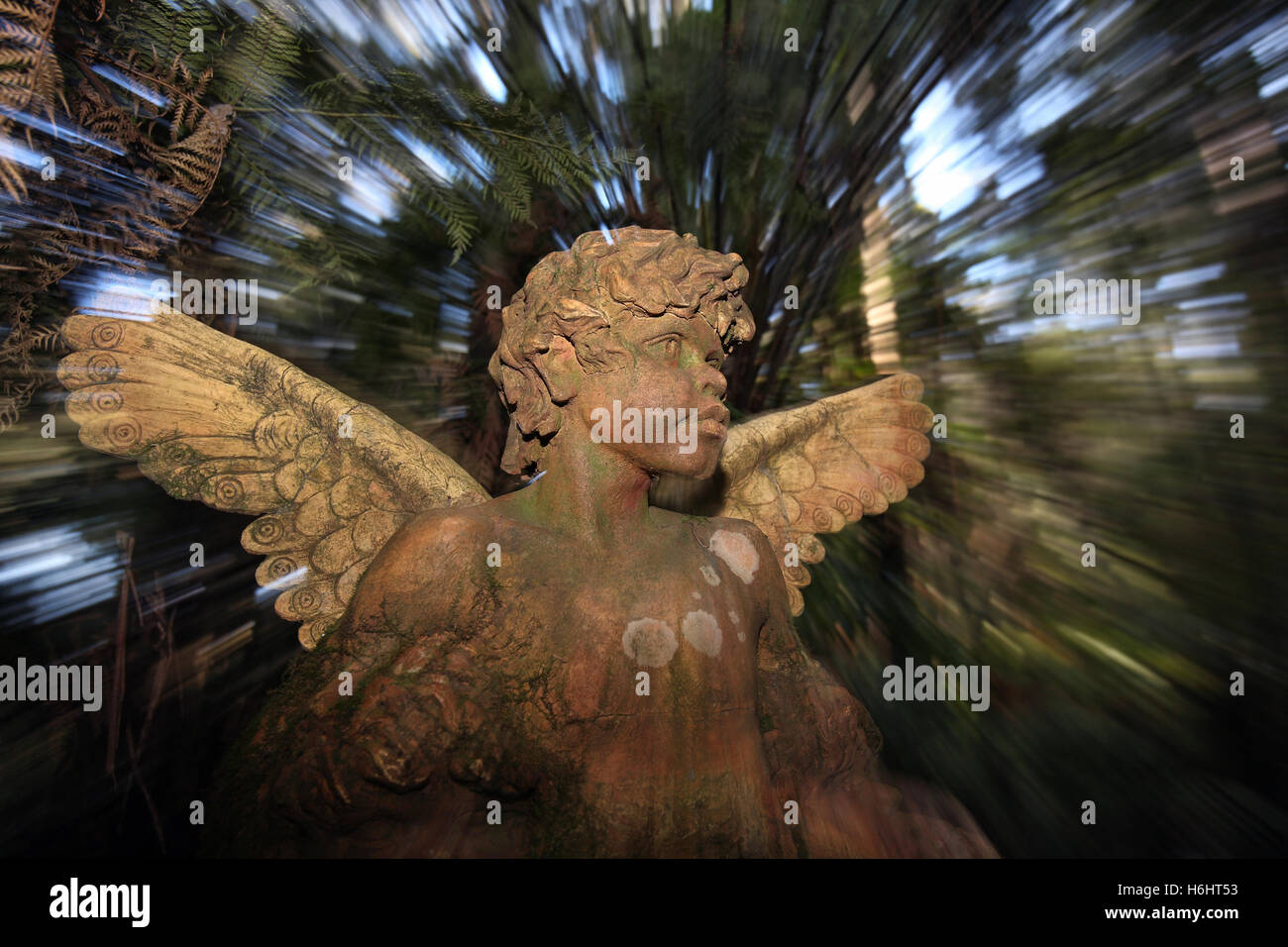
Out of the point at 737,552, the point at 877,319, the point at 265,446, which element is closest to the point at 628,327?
the point at 737,552

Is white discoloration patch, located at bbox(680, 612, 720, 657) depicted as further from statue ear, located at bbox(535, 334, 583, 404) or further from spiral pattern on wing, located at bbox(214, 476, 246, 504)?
spiral pattern on wing, located at bbox(214, 476, 246, 504)

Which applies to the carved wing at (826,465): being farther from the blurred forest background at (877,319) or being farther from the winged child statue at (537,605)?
the blurred forest background at (877,319)

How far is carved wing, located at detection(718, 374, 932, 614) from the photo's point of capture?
2160mm

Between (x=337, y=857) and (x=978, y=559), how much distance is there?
2.22 meters

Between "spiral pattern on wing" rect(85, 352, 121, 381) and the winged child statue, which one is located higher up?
"spiral pattern on wing" rect(85, 352, 121, 381)

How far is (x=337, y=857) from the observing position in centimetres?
136

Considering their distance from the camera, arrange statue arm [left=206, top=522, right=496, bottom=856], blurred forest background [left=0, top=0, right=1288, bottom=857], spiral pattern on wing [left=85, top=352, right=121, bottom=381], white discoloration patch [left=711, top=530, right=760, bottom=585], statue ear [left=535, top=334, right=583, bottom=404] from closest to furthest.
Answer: statue arm [left=206, top=522, right=496, bottom=856] → spiral pattern on wing [left=85, top=352, right=121, bottom=381] → statue ear [left=535, top=334, right=583, bottom=404] → white discoloration patch [left=711, top=530, right=760, bottom=585] → blurred forest background [left=0, top=0, right=1288, bottom=857]

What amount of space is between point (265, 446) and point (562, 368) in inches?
26.9

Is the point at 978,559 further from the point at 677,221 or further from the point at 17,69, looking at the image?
the point at 17,69

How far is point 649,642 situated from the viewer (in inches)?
61.5

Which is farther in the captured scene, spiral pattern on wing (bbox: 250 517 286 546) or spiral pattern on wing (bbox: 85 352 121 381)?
spiral pattern on wing (bbox: 250 517 286 546)

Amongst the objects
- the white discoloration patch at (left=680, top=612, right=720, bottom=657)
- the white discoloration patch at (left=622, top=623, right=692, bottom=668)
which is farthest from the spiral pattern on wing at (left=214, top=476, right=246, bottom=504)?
the white discoloration patch at (left=680, top=612, right=720, bottom=657)

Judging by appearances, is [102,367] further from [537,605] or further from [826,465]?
[826,465]

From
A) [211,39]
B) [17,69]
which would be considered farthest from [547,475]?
[211,39]
